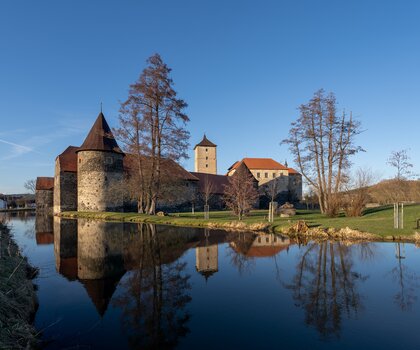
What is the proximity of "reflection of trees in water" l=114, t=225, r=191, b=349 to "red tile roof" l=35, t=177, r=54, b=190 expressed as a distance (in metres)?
47.1

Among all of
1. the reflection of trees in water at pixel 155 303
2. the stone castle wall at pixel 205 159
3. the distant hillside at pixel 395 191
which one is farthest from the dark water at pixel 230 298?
the stone castle wall at pixel 205 159

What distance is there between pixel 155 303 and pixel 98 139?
108 feet

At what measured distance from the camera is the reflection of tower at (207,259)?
28.7ft

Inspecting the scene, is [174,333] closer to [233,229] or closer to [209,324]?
[209,324]

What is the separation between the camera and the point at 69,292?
675 cm

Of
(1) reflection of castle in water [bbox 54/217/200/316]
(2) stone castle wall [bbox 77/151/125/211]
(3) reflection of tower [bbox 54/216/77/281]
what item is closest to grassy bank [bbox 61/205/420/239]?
(1) reflection of castle in water [bbox 54/217/200/316]

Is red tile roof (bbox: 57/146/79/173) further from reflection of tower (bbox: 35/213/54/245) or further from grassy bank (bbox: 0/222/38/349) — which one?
grassy bank (bbox: 0/222/38/349)

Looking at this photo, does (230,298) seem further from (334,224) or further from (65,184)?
(65,184)

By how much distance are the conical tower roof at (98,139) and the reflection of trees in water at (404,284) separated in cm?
3118

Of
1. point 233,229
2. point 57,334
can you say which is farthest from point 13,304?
point 233,229

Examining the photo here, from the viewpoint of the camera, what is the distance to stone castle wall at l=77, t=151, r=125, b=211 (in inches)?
1389

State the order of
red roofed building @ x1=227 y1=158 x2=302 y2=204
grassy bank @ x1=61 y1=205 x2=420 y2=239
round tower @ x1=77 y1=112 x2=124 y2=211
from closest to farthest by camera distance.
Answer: grassy bank @ x1=61 y1=205 x2=420 y2=239 < round tower @ x1=77 y1=112 x2=124 y2=211 < red roofed building @ x1=227 y1=158 x2=302 y2=204

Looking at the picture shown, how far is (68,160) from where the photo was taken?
4100cm

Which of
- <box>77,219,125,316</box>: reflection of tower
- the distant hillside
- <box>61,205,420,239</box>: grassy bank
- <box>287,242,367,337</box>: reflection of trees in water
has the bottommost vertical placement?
<box>287,242,367,337</box>: reflection of trees in water
